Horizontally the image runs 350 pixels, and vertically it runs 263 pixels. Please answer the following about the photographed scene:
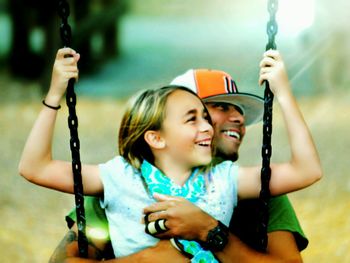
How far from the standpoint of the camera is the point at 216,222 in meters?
1.44

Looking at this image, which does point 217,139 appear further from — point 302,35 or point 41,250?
point 302,35

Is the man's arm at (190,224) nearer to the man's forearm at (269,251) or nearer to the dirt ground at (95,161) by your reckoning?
the man's forearm at (269,251)

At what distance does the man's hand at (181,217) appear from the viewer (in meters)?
1.41

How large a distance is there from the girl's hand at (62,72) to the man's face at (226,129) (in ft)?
0.93

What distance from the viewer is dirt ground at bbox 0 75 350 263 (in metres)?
3.47

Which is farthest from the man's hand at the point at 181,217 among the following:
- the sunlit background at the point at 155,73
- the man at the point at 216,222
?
the sunlit background at the point at 155,73

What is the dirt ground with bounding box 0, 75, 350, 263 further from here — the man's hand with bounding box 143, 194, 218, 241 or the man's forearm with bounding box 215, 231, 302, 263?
the man's hand with bounding box 143, 194, 218, 241

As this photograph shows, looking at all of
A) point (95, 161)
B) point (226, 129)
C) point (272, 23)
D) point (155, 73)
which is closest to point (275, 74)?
point (272, 23)

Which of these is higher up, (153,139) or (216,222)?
(153,139)

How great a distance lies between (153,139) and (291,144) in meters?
0.23

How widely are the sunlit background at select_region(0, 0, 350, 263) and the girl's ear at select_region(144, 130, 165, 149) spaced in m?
1.86

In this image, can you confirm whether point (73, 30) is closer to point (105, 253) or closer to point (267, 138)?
point (105, 253)

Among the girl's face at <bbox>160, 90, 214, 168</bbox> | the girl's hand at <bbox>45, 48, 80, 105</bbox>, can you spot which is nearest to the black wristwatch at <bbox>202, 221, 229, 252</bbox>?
the girl's face at <bbox>160, 90, 214, 168</bbox>

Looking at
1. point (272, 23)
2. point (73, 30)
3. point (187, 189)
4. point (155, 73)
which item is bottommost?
point (155, 73)
